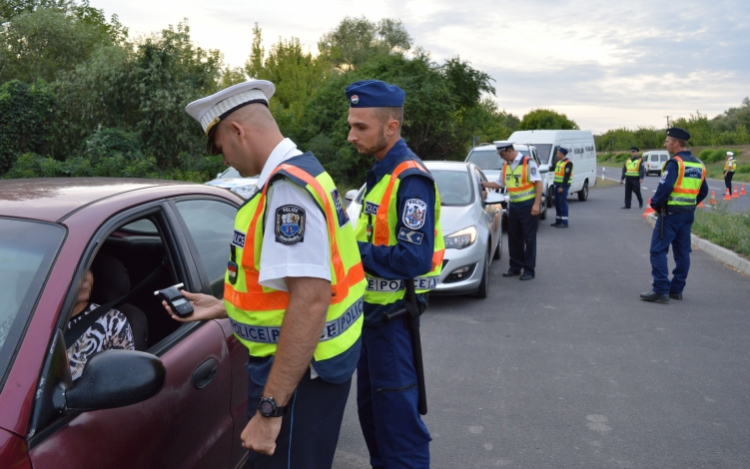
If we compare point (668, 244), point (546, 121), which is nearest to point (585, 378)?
point (668, 244)

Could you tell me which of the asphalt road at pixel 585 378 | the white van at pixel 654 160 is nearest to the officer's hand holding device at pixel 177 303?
the asphalt road at pixel 585 378

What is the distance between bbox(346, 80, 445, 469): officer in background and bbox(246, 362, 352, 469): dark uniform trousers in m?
0.85

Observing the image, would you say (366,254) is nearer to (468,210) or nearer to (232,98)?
(232,98)

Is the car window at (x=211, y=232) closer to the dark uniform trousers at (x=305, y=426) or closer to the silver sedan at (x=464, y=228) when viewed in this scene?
the dark uniform trousers at (x=305, y=426)

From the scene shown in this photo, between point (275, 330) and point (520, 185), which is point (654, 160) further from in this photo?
point (275, 330)

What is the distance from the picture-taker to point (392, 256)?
297 centimetres

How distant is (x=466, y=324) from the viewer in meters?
6.85

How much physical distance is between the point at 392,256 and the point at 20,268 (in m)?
1.51

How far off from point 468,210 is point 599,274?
2739 mm

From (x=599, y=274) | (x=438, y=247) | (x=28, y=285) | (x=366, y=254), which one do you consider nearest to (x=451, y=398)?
(x=438, y=247)

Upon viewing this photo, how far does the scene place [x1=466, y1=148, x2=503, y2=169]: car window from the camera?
50.0ft

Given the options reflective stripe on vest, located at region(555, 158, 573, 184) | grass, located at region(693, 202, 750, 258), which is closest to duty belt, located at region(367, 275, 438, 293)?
grass, located at region(693, 202, 750, 258)

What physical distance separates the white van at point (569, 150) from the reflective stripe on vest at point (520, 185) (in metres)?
9.86

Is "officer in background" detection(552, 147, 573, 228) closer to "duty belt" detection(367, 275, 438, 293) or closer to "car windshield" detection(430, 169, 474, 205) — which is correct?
"car windshield" detection(430, 169, 474, 205)
